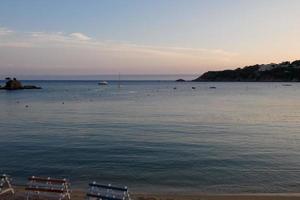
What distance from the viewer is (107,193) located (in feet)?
53.6

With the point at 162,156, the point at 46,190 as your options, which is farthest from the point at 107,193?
the point at 162,156

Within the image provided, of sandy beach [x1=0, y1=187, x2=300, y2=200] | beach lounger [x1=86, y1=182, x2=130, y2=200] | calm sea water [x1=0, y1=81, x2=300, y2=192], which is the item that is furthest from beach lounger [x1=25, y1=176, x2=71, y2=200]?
calm sea water [x1=0, y1=81, x2=300, y2=192]

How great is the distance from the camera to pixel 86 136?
39188mm

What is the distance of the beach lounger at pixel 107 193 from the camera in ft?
51.8

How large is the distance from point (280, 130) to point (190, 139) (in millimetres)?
11216

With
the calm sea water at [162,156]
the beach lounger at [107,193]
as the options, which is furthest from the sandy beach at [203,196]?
the beach lounger at [107,193]

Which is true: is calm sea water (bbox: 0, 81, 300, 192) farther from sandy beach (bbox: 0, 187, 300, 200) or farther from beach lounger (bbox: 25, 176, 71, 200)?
beach lounger (bbox: 25, 176, 71, 200)

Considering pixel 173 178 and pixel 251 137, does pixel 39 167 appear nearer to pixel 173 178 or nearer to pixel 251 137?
pixel 173 178

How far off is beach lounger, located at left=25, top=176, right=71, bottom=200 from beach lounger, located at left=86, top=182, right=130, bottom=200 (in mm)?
1139

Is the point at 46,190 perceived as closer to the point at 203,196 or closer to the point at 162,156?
the point at 203,196

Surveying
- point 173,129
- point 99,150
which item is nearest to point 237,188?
point 99,150

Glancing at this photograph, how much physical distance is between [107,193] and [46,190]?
2.25 metres

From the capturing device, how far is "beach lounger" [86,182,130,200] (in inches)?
622

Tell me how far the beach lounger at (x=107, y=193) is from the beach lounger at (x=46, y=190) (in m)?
1.14
